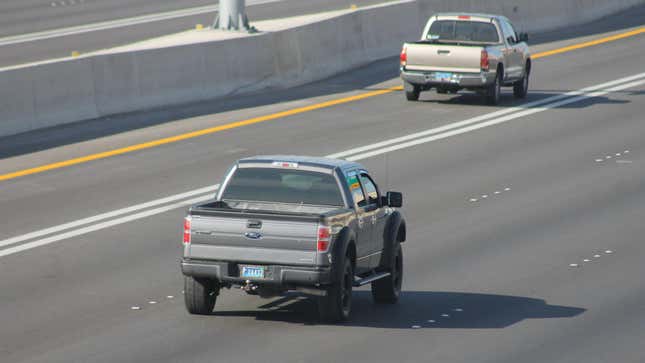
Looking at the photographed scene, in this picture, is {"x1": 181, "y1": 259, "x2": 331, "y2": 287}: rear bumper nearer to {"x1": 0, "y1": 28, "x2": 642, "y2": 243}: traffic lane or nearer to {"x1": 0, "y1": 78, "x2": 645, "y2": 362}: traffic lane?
{"x1": 0, "y1": 78, "x2": 645, "y2": 362}: traffic lane

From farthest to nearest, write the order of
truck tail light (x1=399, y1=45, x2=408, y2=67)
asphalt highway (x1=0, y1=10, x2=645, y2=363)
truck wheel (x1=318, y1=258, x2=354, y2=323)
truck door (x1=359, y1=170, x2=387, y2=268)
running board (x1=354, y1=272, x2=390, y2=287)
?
truck tail light (x1=399, y1=45, x2=408, y2=67), truck door (x1=359, y1=170, x2=387, y2=268), running board (x1=354, y1=272, x2=390, y2=287), truck wheel (x1=318, y1=258, x2=354, y2=323), asphalt highway (x1=0, y1=10, x2=645, y2=363)

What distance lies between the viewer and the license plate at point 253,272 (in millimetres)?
13750

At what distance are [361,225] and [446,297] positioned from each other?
1.56 meters

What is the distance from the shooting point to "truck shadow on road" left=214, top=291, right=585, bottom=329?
1443cm

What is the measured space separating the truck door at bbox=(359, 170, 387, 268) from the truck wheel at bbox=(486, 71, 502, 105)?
17266mm

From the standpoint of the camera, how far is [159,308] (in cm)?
1477

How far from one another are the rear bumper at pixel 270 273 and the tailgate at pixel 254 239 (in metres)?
0.06

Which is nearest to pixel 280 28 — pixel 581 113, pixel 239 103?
pixel 239 103

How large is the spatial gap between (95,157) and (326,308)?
11932 mm

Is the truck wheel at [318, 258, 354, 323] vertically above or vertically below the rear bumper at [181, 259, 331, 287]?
below

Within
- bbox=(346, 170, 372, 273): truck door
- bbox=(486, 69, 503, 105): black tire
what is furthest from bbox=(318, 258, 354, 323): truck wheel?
bbox=(486, 69, 503, 105): black tire

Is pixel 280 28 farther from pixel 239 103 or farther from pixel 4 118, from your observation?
pixel 4 118

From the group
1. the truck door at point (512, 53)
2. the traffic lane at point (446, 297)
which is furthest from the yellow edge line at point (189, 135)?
the traffic lane at point (446, 297)

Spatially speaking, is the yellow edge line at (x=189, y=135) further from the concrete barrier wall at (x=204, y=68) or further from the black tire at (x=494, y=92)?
the black tire at (x=494, y=92)
